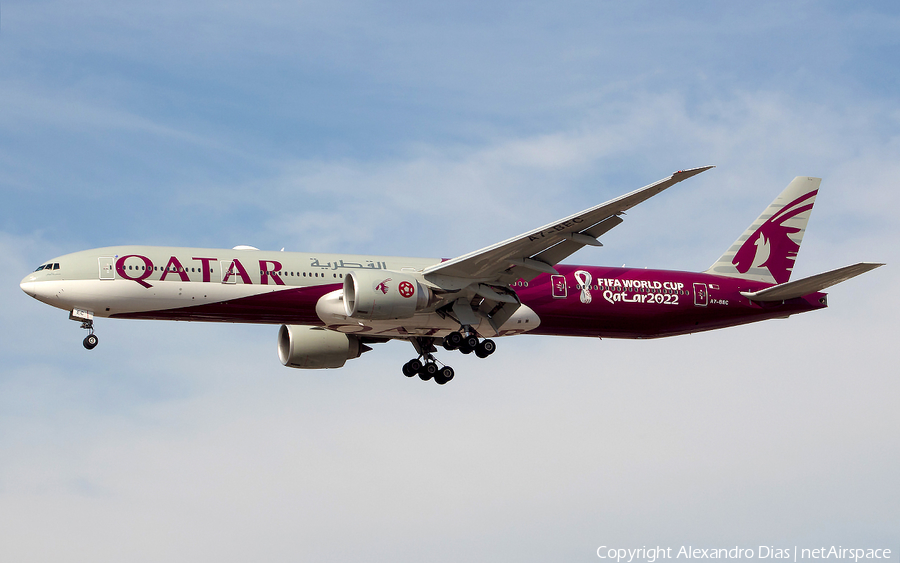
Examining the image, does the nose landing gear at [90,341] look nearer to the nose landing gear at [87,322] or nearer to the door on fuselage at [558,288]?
the nose landing gear at [87,322]

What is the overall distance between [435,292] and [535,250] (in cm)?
381

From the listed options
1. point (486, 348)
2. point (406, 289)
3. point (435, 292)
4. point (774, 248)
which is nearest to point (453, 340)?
point (486, 348)

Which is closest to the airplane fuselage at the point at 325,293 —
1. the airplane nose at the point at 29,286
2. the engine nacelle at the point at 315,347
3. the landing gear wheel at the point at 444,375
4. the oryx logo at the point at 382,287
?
the airplane nose at the point at 29,286

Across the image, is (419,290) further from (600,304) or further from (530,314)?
(600,304)

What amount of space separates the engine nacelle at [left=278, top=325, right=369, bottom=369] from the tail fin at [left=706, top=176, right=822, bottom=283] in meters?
15.1

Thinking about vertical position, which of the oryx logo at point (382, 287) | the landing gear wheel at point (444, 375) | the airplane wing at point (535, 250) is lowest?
the landing gear wheel at point (444, 375)

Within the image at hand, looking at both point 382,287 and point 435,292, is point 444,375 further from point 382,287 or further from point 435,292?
point 382,287

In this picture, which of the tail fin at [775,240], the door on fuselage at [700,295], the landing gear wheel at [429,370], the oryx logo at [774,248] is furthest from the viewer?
the oryx logo at [774,248]

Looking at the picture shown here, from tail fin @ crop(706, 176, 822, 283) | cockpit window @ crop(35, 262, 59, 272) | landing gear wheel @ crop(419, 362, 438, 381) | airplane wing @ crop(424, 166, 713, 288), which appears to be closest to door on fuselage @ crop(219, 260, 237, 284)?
cockpit window @ crop(35, 262, 59, 272)

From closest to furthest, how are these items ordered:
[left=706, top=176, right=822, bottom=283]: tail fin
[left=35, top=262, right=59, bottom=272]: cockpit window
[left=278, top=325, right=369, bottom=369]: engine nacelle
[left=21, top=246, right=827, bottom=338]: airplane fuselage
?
[left=21, top=246, right=827, bottom=338]: airplane fuselage → [left=35, top=262, right=59, bottom=272]: cockpit window → [left=278, top=325, right=369, bottom=369]: engine nacelle → [left=706, top=176, right=822, bottom=283]: tail fin

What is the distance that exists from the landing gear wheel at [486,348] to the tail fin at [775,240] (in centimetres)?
1034

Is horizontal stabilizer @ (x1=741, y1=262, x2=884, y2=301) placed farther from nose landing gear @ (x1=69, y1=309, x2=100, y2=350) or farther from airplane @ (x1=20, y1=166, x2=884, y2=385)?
nose landing gear @ (x1=69, y1=309, x2=100, y2=350)

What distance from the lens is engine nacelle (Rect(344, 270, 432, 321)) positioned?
110 feet

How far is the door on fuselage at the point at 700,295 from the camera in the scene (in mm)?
39969
